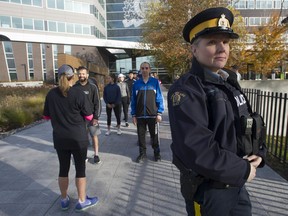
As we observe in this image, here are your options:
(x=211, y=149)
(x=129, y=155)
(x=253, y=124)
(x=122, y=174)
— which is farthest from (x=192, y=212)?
(x=129, y=155)

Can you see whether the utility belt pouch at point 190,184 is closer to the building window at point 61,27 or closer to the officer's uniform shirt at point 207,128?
Result: the officer's uniform shirt at point 207,128

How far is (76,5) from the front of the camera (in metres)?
43.2

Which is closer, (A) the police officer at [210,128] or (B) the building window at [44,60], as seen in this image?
(A) the police officer at [210,128]

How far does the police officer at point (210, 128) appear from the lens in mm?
1456

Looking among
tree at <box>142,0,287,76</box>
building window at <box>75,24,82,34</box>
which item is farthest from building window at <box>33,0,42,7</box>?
tree at <box>142,0,287,76</box>

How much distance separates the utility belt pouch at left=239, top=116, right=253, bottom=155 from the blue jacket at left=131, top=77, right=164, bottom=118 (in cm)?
372

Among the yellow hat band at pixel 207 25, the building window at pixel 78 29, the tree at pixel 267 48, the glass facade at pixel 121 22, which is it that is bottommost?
the yellow hat band at pixel 207 25

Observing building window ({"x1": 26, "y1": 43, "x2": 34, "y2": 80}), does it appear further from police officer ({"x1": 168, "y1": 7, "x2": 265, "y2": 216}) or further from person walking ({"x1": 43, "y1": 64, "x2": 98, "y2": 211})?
police officer ({"x1": 168, "y1": 7, "x2": 265, "y2": 216})

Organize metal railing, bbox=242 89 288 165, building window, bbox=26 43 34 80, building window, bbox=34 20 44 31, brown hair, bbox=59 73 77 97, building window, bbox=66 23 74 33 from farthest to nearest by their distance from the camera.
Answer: building window, bbox=66 23 74 33 < building window, bbox=34 20 44 31 < building window, bbox=26 43 34 80 < metal railing, bbox=242 89 288 165 < brown hair, bbox=59 73 77 97

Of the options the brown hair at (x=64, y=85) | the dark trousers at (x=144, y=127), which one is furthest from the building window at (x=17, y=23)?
the brown hair at (x=64, y=85)

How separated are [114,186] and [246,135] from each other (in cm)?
309

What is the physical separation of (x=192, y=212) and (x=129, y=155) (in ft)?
13.6

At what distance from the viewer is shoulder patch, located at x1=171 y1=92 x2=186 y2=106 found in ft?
4.94

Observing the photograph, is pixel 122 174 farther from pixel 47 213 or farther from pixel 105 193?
pixel 47 213
